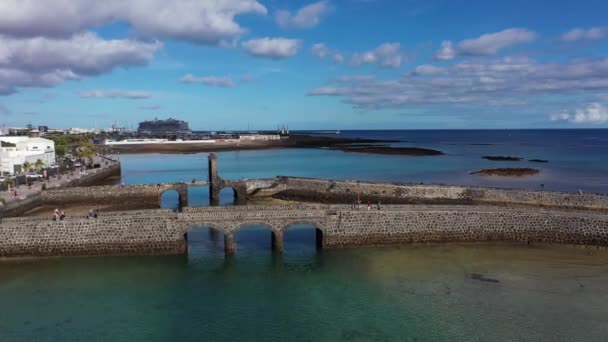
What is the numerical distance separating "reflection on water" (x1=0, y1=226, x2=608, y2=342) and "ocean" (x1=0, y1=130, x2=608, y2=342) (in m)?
0.06

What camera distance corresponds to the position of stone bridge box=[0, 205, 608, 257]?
84.4 ft

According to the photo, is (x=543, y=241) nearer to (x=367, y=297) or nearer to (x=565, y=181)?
(x=367, y=297)

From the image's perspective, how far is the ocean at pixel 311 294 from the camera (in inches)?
703

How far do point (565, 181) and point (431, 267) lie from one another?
42.6 m

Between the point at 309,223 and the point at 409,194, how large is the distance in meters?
19.1

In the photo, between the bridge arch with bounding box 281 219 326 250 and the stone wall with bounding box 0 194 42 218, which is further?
the stone wall with bounding box 0 194 42 218

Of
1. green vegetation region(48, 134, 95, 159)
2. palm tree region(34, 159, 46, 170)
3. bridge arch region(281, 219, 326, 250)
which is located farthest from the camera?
green vegetation region(48, 134, 95, 159)

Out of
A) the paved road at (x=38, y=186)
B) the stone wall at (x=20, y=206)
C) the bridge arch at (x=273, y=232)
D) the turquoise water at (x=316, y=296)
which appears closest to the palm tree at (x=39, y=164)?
the paved road at (x=38, y=186)

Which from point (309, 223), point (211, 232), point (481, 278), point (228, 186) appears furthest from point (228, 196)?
point (481, 278)

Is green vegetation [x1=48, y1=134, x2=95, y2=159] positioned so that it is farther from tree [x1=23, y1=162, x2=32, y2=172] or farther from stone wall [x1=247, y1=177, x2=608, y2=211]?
stone wall [x1=247, y1=177, x2=608, y2=211]

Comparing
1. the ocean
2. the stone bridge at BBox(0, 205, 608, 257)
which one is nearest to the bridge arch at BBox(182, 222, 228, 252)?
the stone bridge at BBox(0, 205, 608, 257)

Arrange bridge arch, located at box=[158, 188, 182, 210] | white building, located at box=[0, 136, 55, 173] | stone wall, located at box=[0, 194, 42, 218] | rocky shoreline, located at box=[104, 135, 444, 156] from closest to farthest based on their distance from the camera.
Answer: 1. stone wall, located at box=[0, 194, 42, 218]
2. bridge arch, located at box=[158, 188, 182, 210]
3. white building, located at box=[0, 136, 55, 173]
4. rocky shoreline, located at box=[104, 135, 444, 156]

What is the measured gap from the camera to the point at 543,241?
94.5 ft

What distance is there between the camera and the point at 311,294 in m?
21.4
